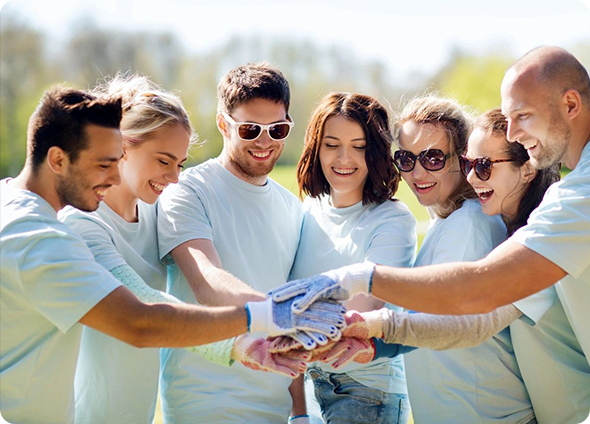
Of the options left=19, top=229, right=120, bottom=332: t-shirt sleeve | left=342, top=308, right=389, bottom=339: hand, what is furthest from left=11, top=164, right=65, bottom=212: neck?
left=342, top=308, right=389, bottom=339: hand

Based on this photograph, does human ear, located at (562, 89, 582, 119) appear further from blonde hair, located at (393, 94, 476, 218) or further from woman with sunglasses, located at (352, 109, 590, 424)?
blonde hair, located at (393, 94, 476, 218)

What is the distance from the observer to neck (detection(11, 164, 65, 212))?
3947 mm

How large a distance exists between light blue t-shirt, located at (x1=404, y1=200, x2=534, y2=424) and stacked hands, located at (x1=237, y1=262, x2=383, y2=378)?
0.57m

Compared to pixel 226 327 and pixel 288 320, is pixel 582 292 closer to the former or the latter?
pixel 288 320

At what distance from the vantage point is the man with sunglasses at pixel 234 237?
16.0 feet

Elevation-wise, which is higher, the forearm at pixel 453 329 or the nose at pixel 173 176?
the nose at pixel 173 176

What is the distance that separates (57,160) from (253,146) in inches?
65.5

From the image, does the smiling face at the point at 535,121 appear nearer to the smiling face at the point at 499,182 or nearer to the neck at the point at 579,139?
the neck at the point at 579,139

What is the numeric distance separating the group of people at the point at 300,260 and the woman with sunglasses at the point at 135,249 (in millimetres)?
13

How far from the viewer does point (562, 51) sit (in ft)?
15.1

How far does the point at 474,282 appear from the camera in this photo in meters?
4.21

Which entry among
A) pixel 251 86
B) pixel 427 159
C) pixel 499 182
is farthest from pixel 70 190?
pixel 499 182

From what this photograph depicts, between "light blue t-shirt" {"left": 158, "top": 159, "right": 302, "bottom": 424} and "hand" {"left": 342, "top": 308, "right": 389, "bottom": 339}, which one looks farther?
"light blue t-shirt" {"left": 158, "top": 159, "right": 302, "bottom": 424}

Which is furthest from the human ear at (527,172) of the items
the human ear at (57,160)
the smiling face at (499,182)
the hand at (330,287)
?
the human ear at (57,160)
